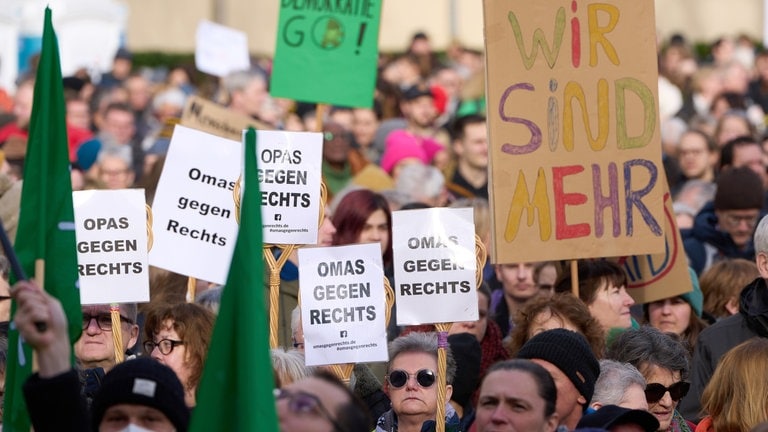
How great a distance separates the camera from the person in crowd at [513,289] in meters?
9.01

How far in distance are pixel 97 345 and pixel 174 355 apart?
0.51 meters

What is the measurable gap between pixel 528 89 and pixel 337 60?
1.95 m

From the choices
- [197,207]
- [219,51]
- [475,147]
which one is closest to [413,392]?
[197,207]

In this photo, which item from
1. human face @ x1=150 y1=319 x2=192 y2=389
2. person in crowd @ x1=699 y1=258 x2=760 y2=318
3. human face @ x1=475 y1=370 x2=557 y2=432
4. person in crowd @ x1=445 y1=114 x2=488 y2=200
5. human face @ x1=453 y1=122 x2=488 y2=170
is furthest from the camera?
human face @ x1=453 y1=122 x2=488 y2=170

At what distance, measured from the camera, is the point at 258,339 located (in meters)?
4.58

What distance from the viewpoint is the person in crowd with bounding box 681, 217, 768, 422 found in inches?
298

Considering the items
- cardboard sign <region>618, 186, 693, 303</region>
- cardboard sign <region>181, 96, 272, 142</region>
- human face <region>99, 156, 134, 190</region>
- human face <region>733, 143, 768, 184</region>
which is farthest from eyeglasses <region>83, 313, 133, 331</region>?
human face <region>733, 143, 768, 184</region>

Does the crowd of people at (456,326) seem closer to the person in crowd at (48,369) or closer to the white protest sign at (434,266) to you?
the person in crowd at (48,369)

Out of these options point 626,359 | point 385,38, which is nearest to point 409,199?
point 626,359

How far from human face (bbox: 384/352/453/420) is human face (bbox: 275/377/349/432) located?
85.2 inches

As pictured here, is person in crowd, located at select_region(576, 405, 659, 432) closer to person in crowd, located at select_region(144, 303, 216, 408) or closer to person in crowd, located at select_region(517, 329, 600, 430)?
person in crowd, located at select_region(517, 329, 600, 430)

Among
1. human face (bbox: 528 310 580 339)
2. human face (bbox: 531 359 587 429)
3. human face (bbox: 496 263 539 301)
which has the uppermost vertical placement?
human face (bbox: 496 263 539 301)

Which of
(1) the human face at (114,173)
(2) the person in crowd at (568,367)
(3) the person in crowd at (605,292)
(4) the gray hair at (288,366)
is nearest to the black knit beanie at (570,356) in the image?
(2) the person in crowd at (568,367)

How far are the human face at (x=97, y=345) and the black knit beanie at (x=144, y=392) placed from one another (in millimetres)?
1826
